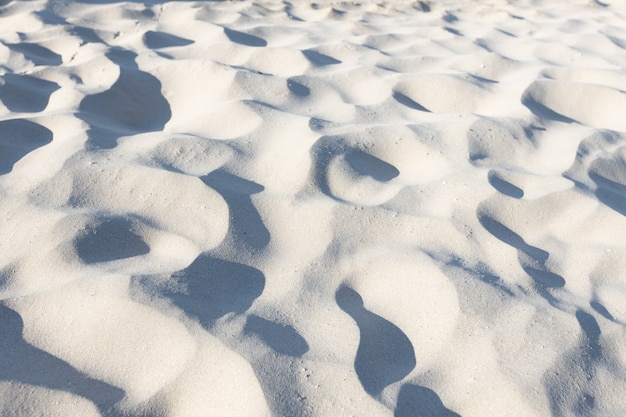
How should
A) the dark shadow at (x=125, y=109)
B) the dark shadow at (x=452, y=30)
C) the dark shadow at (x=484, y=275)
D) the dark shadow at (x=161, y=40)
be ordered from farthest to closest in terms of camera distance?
the dark shadow at (x=452, y=30) < the dark shadow at (x=161, y=40) < the dark shadow at (x=125, y=109) < the dark shadow at (x=484, y=275)

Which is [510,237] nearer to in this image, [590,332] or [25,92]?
[590,332]

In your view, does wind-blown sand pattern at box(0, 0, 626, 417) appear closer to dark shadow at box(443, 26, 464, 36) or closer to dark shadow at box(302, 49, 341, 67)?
dark shadow at box(302, 49, 341, 67)

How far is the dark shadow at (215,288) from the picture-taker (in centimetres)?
139

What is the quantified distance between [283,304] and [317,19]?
7.87ft

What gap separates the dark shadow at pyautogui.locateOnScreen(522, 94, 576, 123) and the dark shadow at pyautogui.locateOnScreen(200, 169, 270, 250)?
3.77ft

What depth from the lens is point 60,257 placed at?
1523 mm

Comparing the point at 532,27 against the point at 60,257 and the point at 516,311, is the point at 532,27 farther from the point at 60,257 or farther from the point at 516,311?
the point at 60,257

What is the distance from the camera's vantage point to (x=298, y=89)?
2.45m

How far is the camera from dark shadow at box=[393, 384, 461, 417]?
122 centimetres

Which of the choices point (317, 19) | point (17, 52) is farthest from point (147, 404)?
point (317, 19)

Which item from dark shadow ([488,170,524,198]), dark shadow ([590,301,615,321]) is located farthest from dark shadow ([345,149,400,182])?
dark shadow ([590,301,615,321])

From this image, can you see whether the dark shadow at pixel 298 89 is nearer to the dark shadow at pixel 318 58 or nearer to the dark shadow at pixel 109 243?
the dark shadow at pixel 318 58

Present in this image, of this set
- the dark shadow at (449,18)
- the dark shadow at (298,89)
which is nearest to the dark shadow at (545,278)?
the dark shadow at (298,89)

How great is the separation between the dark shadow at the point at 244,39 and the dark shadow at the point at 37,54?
2.52 feet
